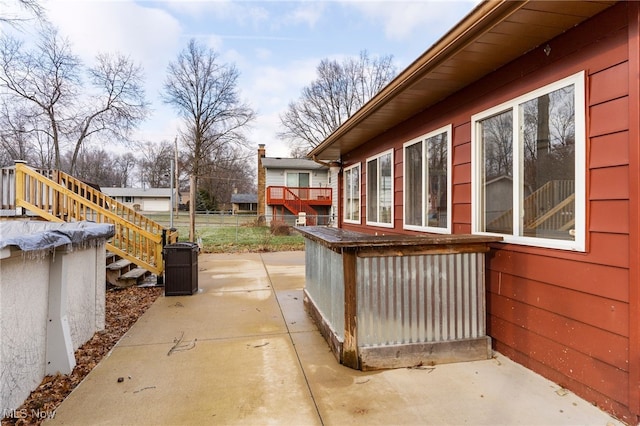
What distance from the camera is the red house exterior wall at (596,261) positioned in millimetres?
1937

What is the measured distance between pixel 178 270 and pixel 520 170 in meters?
4.81

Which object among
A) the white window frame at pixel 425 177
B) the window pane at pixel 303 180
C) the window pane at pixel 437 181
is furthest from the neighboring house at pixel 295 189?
the window pane at pixel 437 181

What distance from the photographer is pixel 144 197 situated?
1754 inches

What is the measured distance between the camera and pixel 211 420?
2055mm

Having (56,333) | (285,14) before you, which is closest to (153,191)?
(285,14)

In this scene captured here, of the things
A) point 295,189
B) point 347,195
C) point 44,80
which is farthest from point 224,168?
point 347,195

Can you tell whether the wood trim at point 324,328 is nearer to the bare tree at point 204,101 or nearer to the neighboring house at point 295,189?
the neighboring house at point 295,189

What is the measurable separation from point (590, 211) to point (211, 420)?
275 centimetres

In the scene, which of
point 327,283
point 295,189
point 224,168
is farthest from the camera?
point 224,168

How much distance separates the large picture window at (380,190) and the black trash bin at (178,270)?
10.4 ft

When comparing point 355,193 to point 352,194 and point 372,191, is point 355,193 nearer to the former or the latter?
point 352,194

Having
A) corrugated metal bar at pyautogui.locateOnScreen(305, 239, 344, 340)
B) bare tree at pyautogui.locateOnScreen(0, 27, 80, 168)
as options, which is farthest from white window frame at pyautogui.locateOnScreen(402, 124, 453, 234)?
bare tree at pyautogui.locateOnScreen(0, 27, 80, 168)

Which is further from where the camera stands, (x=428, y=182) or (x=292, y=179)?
(x=292, y=179)

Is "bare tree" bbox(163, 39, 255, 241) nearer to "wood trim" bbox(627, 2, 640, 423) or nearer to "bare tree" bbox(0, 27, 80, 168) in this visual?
"bare tree" bbox(0, 27, 80, 168)
